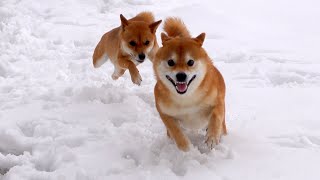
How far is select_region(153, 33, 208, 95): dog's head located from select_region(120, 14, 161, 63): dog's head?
165 cm

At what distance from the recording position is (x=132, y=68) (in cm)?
523

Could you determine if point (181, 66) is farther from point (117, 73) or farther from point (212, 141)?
point (117, 73)

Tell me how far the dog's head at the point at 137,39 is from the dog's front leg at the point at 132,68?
0.28ft

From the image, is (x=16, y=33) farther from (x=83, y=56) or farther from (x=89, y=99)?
(x=89, y=99)

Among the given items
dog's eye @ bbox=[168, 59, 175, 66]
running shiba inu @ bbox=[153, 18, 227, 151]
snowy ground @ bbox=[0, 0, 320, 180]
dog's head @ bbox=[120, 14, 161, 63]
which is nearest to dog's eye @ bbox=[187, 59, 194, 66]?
running shiba inu @ bbox=[153, 18, 227, 151]

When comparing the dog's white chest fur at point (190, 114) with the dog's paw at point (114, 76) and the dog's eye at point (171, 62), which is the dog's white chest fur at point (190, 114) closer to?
the dog's eye at point (171, 62)

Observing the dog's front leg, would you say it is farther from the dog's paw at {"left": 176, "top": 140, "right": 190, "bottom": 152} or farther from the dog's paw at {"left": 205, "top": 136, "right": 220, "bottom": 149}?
the dog's paw at {"left": 205, "top": 136, "right": 220, "bottom": 149}

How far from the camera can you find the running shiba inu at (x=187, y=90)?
3.57 meters

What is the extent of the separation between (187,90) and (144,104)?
144 cm

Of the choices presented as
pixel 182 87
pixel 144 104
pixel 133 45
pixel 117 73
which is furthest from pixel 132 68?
pixel 182 87

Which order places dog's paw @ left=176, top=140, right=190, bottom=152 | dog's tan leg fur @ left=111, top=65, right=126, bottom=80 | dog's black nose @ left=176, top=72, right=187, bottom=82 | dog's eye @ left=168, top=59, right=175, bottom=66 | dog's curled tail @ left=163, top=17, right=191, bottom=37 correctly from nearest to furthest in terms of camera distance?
1. dog's black nose @ left=176, top=72, right=187, bottom=82
2. dog's eye @ left=168, top=59, right=175, bottom=66
3. dog's paw @ left=176, top=140, right=190, bottom=152
4. dog's curled tail @ left=163, top=17, right=191, bottom=37
5. dog's tan leg fur @ left=111, top=65, right=126, bottom=80

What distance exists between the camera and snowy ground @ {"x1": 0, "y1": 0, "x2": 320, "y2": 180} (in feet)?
11.8

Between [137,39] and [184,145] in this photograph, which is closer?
[184,145]

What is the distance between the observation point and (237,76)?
5812 millimetres
